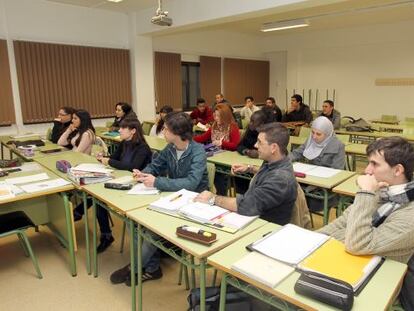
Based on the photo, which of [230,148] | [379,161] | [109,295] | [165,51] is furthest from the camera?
[165,51]

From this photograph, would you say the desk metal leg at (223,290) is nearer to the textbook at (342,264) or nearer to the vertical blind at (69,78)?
the textbook at (342,264)

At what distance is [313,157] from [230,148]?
106 centimetres

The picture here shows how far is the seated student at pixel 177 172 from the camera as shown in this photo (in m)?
2.48

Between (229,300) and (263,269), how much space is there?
1.23 ft

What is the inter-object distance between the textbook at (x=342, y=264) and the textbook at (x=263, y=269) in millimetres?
83

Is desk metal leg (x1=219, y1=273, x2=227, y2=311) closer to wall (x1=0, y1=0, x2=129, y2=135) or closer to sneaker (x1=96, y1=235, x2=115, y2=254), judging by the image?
sneaker (x1=96, y1=235, x2=115, y2=254)

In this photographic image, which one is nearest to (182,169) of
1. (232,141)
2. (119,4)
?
(232,141)

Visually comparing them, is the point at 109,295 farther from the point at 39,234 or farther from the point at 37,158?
the point at 37,158

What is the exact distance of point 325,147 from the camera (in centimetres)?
331

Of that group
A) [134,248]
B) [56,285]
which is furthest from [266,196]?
[56,285]

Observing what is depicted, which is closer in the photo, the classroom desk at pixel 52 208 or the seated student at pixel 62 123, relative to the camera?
the classroom desk at pixel 52 208

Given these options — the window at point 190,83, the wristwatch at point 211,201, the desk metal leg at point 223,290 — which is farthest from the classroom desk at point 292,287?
the window at point 190,83

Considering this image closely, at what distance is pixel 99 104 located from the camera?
22.0 ft

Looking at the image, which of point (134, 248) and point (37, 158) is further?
point (37, 158)
